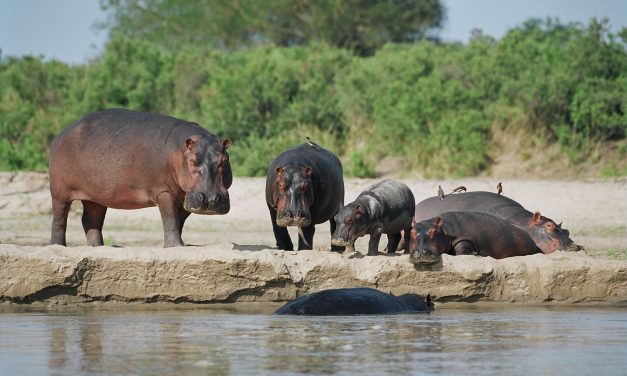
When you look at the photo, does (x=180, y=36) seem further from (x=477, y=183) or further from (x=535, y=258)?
(x=535, y=258)

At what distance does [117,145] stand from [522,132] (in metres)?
11.9

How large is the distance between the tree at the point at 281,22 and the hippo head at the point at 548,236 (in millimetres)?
23273

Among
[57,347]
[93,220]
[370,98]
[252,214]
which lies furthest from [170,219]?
[370,98]

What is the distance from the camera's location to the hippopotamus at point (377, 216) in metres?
11.1

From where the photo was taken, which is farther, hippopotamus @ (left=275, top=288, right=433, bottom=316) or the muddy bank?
the muddy bank

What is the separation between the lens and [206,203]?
10289 millimetres

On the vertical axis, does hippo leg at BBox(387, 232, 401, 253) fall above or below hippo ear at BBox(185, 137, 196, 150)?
below

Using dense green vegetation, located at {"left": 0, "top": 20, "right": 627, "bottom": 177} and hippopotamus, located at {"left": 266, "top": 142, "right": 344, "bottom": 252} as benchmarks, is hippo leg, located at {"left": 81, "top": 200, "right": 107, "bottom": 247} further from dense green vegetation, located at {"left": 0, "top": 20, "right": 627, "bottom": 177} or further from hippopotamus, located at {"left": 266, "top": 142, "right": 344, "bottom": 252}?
dense green vegetation, located at {"left": 0, "top": 20, "right": 627, "bottom": 177}

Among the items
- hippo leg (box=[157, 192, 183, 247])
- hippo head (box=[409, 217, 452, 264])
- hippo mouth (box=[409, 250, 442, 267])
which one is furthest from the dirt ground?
hippo mouth (box=[409, 250, 442, 267])

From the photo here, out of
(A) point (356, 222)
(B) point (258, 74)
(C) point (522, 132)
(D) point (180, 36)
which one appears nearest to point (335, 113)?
(B) point (258, 74)

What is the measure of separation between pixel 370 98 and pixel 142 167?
41.6ft

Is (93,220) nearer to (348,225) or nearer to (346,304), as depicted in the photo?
(348,225)

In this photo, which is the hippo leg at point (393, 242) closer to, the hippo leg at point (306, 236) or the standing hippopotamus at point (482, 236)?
the standing hippopotamus at point (482, 236)

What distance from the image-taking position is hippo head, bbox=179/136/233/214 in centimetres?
1031
